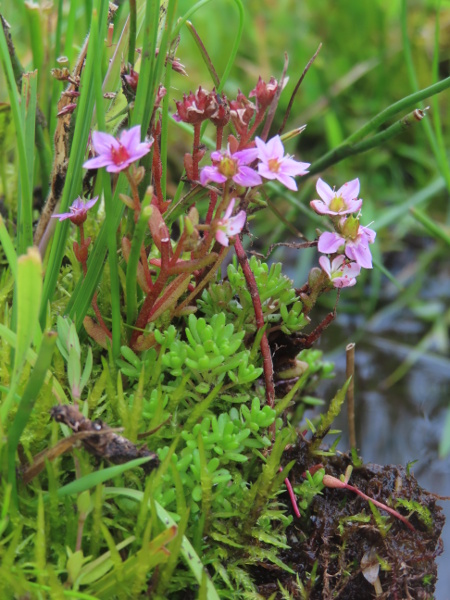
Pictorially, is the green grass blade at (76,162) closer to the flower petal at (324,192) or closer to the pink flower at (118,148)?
the pink flower at (118,148)

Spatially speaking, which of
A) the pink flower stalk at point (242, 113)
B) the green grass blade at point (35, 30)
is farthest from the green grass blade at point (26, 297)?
the green grass blade at point (35, 30)

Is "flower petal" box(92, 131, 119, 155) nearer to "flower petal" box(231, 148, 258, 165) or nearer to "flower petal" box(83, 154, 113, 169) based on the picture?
"flower petal" box(83, 154, 113, 169)

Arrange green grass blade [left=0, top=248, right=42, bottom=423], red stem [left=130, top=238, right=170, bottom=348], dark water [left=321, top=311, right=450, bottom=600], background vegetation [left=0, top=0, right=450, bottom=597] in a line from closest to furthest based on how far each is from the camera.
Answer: green grass blade [left=0, top=248, right=42, bottom=423] → red stem [left=130, top=238, right=170, bottom=348] → dark water [left=321, top=311, right=450, bottom=600] → background vegetation [left=0, top=0, right=450, bottom=597]

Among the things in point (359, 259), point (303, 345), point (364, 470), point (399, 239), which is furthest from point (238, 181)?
point (399, 239)

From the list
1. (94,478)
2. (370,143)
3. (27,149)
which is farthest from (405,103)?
(94,478)

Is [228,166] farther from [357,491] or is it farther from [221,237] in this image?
[357,491]

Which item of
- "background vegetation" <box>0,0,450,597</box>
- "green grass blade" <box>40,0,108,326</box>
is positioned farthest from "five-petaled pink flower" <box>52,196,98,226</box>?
"background vegetation" <box>0,0,450,597</box>
